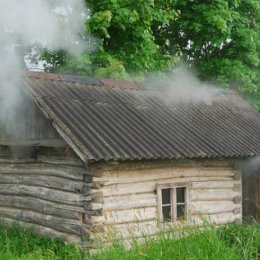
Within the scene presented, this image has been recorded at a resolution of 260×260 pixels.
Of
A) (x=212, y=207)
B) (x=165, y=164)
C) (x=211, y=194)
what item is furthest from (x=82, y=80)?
(x=212, y=207)

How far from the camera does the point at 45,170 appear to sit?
416 inches

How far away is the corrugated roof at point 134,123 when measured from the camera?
965 cm

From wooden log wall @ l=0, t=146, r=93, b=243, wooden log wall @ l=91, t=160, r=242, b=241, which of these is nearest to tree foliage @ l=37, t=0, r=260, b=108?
wooden log wall @ l=91, t=160, r=242, b=241

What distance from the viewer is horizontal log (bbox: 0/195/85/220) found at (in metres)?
9.81

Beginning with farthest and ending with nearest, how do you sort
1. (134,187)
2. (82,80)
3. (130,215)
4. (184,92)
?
(184,92)
(82,80)
(134,187)
(130,215)

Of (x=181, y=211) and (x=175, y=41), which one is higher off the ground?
(x=175, y=41)

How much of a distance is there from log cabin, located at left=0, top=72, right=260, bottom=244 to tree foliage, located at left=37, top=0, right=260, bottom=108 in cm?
415

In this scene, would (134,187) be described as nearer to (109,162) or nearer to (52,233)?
(109,162)

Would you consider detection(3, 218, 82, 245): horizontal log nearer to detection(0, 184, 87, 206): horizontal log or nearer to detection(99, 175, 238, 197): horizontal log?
detection(0, 184, 87, 206): horizontal log

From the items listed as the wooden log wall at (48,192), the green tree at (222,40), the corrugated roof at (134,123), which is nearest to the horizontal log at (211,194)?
the corrugated roof at (134,123)

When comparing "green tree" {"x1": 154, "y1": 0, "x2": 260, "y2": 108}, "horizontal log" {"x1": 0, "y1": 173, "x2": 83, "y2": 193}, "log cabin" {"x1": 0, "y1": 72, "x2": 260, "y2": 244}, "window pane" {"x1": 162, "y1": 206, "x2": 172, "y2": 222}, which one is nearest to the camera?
"log cabin" {"x1": 0, "y1": 72, "x2": 260, "y2": 244}

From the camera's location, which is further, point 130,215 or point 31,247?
point 130,215

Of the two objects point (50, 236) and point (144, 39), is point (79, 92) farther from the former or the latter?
point (144, 39)

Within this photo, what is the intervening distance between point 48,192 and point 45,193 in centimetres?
10
